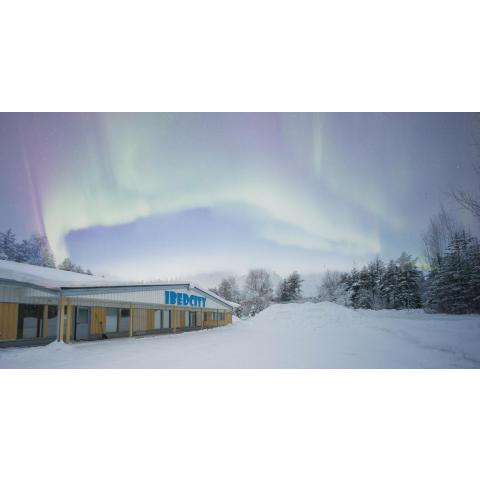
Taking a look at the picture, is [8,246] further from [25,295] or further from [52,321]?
[25,295]

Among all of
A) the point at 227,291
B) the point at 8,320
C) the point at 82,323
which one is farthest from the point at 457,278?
the point at 227,291

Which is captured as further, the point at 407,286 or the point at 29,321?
the point at 407,286

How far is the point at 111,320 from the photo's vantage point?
16.2 meters

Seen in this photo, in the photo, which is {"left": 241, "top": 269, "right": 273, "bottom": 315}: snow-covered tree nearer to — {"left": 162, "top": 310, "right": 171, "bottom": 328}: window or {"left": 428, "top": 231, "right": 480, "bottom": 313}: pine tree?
{"left": 428, "top": 231, "right": 480, "bottom": 313}: pine tree

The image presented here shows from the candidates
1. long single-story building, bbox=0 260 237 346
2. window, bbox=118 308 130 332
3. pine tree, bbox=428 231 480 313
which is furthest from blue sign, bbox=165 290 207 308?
pine tree, bbox=428 231 480 313

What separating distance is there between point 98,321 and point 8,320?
442cm

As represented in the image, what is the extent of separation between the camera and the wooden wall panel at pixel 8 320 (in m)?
11.4

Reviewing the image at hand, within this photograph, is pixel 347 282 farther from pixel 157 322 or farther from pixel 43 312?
pixel 43 312

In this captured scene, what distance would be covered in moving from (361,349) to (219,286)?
4751 centimetres

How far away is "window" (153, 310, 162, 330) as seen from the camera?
18.7 metres

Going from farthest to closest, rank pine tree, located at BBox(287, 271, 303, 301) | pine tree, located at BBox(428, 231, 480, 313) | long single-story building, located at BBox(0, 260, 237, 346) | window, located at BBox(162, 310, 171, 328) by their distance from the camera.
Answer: pine tree, located at BBox(287, 271, 303, 301) < pine tree, located at BBox(428, 231, 480, 313) < window, located at BBox(162, 310, 171, 328) < long single-story building, located at BBox(0, 260, 237, 346)

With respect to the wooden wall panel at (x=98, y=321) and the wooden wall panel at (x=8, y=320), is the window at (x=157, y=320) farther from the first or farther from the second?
the wooden wall panel at (x=8, y=320)

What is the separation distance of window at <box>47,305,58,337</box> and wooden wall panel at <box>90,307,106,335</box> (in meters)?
1.88
